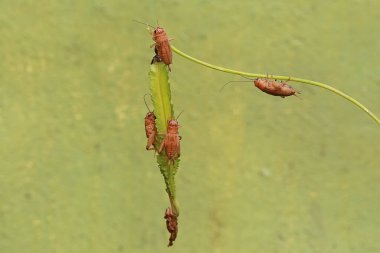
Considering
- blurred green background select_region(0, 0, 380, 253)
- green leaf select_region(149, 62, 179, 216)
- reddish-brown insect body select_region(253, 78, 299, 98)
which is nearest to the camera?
green leaf select_region(149, 62, 179, 216)

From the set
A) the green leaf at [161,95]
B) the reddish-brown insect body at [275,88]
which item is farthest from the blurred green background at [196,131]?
the green leaf at [161,95]

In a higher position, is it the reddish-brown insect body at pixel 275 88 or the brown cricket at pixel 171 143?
the reddish-brown insect body at pixel 275 88

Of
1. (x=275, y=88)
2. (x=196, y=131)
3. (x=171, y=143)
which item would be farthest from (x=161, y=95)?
(x=196, y=131)

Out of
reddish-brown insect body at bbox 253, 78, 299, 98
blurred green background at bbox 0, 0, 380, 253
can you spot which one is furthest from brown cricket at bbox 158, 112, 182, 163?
blurred green background at bbox 0, 0, 380, 253

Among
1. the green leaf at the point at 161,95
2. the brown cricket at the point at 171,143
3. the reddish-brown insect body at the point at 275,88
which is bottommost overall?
the brown cricket at the point at 171,143

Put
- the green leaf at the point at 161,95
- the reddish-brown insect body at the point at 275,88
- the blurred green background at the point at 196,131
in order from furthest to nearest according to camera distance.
→ the blurred green background at the point at 196,131
the reddish-brown insect body at the point at 275,88
the green leaf at the point at 161,95

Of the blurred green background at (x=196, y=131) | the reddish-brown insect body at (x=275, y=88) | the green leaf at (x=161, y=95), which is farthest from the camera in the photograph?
the blurred green background at (x=196, y=131)

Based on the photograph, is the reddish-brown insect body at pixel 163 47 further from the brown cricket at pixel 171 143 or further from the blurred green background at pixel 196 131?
the blurred green background at pixel 196 131

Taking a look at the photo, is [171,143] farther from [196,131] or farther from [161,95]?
[196,131]

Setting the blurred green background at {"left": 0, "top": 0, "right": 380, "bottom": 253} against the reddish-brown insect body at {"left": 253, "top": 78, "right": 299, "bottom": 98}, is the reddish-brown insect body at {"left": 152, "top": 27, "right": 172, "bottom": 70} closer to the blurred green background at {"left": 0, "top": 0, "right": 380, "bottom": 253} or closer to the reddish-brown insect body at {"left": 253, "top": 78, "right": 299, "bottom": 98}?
the reddish-brown insect body at {"left": 253, "top": 78, "right": 299, "bottom": 98}

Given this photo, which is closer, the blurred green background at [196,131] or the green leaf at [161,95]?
the green leaf at [161,95]
